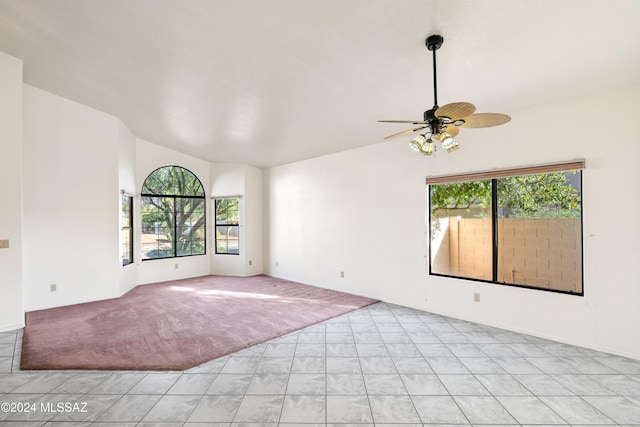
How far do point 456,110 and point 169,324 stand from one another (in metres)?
4.04

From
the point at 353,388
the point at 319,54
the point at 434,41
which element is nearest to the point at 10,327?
the point at 353,388

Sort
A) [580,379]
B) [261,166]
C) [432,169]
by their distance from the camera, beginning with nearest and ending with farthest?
1. [580,379]
2. [432,169]
3. [261,166]

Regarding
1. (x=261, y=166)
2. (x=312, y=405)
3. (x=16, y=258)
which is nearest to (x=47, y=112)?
(x=16, y=258)

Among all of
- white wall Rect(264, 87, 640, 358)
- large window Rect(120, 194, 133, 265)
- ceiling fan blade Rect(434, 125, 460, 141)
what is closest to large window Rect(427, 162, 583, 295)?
white wall Rect(264, 87, 640, 358)

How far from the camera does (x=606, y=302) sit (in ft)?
10.0

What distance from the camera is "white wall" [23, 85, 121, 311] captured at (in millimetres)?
4371

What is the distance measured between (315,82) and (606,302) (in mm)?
3703

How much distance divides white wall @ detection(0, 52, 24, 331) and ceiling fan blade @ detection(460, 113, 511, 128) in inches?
195

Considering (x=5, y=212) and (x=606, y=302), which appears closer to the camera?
(x=606, y=302)

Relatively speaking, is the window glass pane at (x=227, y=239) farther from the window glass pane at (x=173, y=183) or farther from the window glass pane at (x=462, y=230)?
the window glass pane at (x=462, y=230)

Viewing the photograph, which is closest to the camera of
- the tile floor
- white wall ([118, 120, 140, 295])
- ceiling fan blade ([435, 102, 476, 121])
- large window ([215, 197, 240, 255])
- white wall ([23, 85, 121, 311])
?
ceiling fan blade ([435, 102, 476, 121])

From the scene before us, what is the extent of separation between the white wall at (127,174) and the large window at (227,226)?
5.71 feet

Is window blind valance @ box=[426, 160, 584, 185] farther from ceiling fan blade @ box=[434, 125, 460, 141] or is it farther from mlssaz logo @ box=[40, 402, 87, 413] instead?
mlssaz logo @ box=[40, 402, 87, 413]

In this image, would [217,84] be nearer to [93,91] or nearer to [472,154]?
[93,91]
